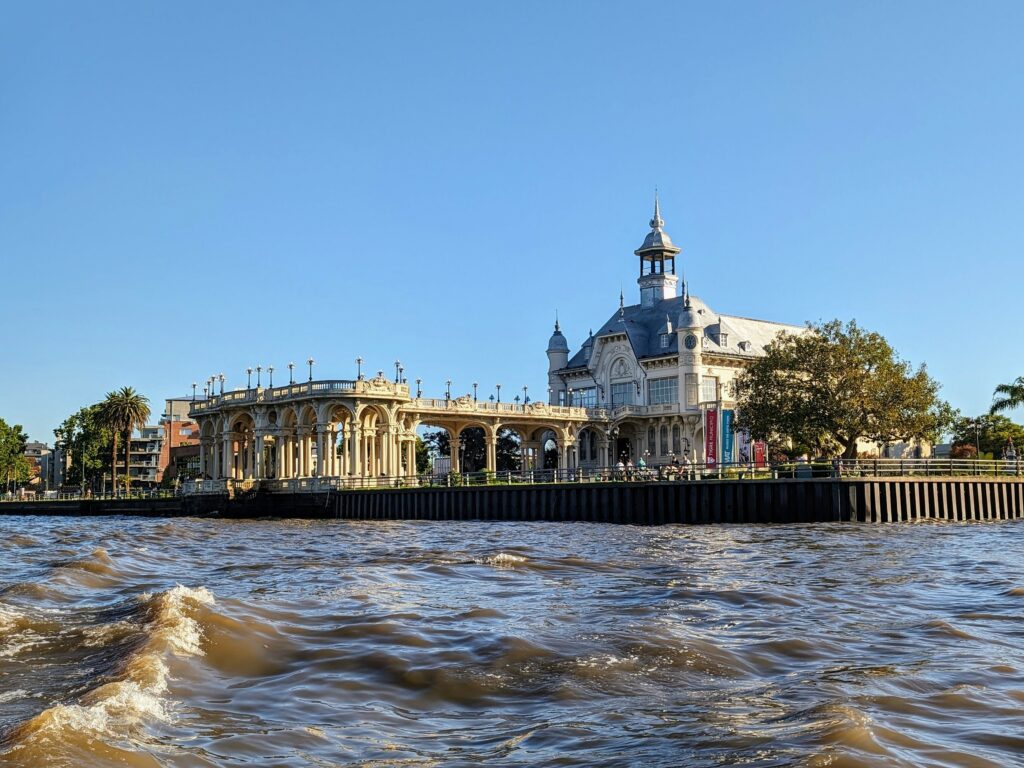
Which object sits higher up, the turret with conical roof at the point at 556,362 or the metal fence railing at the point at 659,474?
the turret with conical roof at the point at 556,362

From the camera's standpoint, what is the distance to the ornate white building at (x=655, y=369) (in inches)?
3361

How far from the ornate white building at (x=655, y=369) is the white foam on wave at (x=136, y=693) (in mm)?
69383

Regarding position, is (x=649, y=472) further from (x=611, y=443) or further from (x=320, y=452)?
(x=611, y=443)

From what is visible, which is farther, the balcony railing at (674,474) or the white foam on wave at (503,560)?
the balcony railing at (674,474)

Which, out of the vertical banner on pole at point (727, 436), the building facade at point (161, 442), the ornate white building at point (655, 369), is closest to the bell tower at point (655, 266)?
the ornate white building at point (655, 369)

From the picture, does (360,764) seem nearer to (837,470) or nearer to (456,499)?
(837,470)

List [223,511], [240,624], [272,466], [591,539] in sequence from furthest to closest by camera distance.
Answer: [272,466], [223,511], [591,539], [240,624]

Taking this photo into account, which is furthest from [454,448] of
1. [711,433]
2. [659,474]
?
[659,474]

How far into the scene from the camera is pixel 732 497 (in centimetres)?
4741

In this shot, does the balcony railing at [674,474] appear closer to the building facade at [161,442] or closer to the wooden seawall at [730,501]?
the wooden seawall at [730,501]

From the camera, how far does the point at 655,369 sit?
88.4 metres

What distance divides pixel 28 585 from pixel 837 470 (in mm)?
35128

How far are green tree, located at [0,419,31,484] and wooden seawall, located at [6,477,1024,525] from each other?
78.5 m

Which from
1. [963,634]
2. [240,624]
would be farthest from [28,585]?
[963,634]
